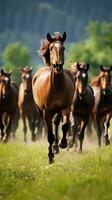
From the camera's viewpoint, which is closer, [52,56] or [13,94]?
[52,56]

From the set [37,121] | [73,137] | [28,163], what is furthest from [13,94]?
[28,163]

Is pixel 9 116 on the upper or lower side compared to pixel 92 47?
upper

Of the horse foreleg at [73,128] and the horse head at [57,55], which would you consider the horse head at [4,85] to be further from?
the horse head at [57,55]

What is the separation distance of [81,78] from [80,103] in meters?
1.00

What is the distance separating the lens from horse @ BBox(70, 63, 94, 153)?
23.3 m

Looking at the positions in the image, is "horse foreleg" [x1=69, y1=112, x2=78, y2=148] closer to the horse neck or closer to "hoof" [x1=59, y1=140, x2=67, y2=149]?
"hoof" [x1=59, y1=140, x2=67, y2=149]

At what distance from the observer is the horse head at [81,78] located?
23281 millimetres

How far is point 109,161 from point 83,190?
2.70 meters

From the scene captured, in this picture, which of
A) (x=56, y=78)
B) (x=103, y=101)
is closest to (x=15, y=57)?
(x=103, y=101)

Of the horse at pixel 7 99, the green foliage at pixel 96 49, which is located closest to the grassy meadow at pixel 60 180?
the horse at pixel 7 99

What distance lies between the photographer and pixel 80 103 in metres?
24.0

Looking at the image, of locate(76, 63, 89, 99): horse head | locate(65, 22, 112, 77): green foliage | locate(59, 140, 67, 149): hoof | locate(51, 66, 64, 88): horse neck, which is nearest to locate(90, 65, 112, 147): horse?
locate(76, 63, 89, 99): horse head

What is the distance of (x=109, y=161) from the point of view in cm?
1634

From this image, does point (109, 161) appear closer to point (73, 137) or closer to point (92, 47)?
point (73, 137)
